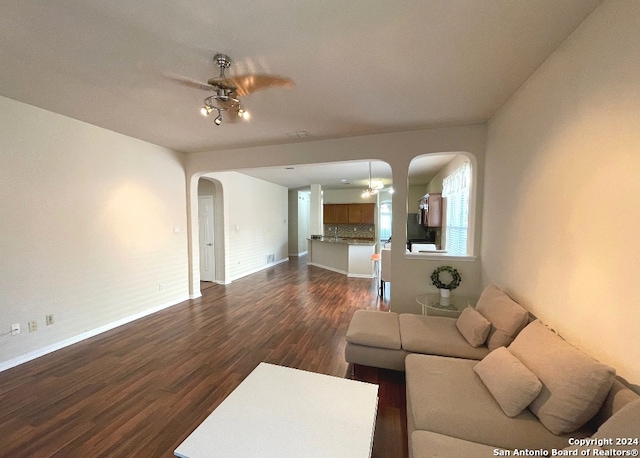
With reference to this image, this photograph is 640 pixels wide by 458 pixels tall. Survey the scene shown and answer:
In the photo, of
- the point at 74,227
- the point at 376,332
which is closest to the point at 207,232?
the point at 74,227

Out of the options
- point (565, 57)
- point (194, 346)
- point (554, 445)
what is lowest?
point (194, 346)

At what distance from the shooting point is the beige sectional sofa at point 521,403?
1176mm

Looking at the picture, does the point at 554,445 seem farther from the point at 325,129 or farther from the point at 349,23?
the point at 325,129

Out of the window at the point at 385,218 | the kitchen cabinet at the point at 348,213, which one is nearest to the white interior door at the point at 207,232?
the kitchen cabinet at the point at 348,213

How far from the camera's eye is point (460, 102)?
8.68ft

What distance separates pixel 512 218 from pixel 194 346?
3.75 metres

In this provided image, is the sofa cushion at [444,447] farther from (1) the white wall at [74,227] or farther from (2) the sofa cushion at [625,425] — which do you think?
(1) the white wall at [74,227]

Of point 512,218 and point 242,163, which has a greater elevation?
point 242,163

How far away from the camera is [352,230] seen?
33.9 ft

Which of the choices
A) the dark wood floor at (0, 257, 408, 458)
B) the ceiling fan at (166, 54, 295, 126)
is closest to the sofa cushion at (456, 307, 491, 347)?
the dark wood floor at (0, 257, 408, 458)

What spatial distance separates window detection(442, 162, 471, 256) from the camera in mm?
4188

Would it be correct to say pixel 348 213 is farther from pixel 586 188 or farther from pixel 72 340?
pixel 586 188

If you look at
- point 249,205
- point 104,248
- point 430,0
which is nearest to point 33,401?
point 104,248

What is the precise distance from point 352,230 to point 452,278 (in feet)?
22.9
